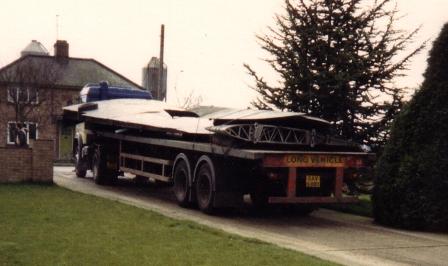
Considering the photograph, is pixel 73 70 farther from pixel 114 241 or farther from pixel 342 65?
pixel 114 241

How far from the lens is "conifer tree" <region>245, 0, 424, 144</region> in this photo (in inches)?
626

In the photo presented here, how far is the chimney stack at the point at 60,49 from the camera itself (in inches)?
2147

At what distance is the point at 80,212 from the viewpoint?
1125 cm

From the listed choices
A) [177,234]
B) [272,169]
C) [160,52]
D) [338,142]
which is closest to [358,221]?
[338,142]

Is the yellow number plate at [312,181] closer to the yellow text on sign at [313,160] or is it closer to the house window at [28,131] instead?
the yellow text on sign at [313,160]

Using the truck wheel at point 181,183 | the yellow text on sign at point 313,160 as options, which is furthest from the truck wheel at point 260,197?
the yellow text on sign at point 313,160

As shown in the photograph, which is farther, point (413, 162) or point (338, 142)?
point (338, 142)

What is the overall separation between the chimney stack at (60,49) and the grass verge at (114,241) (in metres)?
44.3

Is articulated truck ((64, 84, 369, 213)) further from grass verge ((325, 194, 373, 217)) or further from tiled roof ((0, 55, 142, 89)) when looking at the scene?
tiled roof ((0, 55, 142, 89))

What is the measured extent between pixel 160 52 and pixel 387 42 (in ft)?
71.9

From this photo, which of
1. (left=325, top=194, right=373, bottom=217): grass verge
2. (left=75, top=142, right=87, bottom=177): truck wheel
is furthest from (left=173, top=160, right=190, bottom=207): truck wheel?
(left=75, top=142, right=87, bottom=177): truck wheel

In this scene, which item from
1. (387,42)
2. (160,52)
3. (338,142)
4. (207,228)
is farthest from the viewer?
(160,52)

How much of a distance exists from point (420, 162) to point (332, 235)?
2.05 meters

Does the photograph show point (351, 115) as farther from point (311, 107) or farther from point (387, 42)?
point (387, 42)
